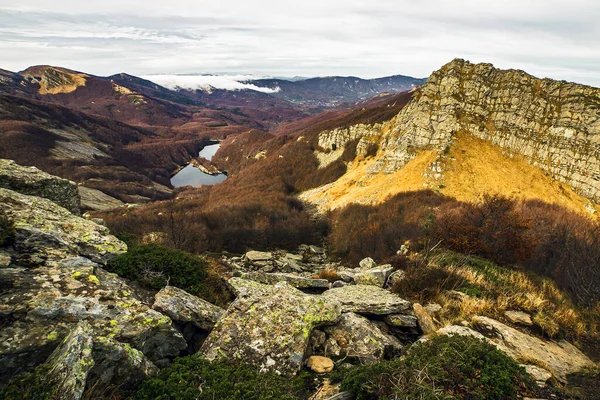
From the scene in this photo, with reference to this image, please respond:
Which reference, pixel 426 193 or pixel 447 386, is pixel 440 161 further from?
pixel 447 386

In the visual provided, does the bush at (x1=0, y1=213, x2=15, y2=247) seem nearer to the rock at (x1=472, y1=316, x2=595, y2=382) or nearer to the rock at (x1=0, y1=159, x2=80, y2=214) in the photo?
the rock at (x1=0, y1=159, x2=80, y2=214)

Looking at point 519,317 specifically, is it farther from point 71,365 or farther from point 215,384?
point 71,365

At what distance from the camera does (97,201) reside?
55.5 meters

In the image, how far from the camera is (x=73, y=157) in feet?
332

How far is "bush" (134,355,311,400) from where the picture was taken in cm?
459

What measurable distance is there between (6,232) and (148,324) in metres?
3.67

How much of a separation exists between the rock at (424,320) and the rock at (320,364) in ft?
9.91

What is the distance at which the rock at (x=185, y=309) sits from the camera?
6504 millimetres

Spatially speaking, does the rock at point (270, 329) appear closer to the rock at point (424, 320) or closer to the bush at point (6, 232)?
the rock at point (424, 320)

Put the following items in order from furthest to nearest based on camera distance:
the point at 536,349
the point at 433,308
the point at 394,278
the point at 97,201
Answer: the point at 97,201
the point at 394,278
the point at 433,308
the point at 536,349

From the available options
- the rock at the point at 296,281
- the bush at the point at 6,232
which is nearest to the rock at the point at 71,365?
the bush at the point at 6,232

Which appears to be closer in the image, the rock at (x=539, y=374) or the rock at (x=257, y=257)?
the rock at (x=539, y=374)

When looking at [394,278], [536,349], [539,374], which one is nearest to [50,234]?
[394,278]

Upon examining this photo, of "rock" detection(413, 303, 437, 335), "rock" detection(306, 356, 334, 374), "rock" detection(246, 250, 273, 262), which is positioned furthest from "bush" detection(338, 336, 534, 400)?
"rock" detection(246, 250, 273, 262)
